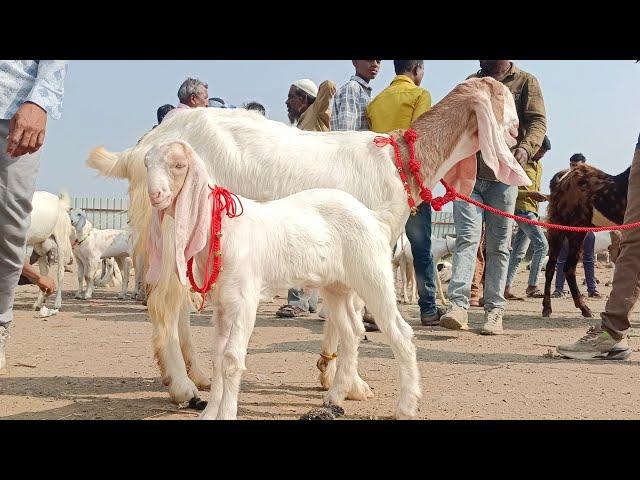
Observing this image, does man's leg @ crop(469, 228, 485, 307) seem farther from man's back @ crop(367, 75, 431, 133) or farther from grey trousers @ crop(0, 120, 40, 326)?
grey trousers @ crop(0, 120, 40, 326)

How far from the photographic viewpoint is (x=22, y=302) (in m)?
12.9

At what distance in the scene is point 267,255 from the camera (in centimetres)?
410

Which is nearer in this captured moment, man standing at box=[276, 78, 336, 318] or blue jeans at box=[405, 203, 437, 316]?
blue jeans at box=[405, 203, 437, 316]

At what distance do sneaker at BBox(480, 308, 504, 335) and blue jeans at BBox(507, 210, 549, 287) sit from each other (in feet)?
11.3

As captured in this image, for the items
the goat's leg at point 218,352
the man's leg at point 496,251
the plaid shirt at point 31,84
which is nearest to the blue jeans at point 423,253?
the man's leg at point 496,251

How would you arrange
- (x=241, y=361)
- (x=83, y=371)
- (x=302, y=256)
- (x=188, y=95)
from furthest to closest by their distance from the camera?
(x=188, y=95)
(x=83, y=371)
(x=302, y=256)
(x=241, y=361)

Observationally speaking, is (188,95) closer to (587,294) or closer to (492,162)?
(492,162)

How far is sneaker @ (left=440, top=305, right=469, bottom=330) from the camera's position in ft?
27.4

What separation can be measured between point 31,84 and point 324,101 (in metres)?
4.23

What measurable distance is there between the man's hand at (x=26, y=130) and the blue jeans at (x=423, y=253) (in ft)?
15.0

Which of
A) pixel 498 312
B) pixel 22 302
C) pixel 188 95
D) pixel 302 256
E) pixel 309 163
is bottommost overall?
pixel 22 302

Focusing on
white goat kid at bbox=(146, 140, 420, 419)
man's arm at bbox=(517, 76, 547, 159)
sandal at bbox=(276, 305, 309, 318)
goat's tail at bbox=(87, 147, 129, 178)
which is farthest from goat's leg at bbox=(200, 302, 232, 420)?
sandal at bbox=(276, 305, 309, 318)

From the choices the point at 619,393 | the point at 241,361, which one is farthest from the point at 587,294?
the point at 241,361

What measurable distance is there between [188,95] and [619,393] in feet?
17.6
